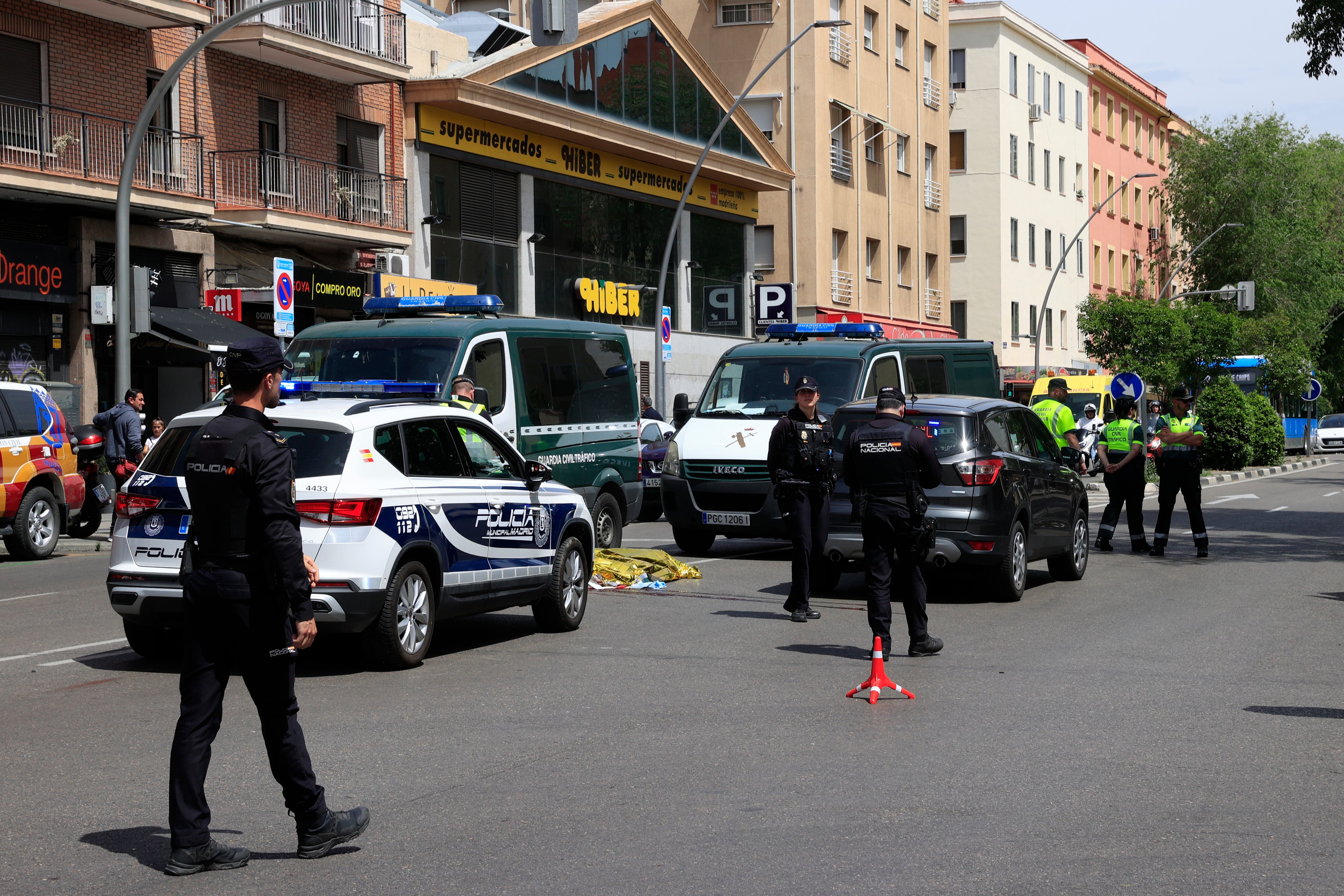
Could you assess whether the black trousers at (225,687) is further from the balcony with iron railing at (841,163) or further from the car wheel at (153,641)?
the balcony with iron railing at (841,163)

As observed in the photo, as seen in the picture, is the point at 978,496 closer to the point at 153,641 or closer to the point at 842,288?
the point at 153,641

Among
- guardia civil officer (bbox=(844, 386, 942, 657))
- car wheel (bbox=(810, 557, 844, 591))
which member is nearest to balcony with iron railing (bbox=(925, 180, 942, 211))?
car wheel (bbox=(810, 557, 844, 591))

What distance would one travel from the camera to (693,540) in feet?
59.5

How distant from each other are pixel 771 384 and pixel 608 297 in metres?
20.4

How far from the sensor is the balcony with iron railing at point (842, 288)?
47.8 m

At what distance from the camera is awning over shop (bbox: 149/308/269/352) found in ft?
84.1

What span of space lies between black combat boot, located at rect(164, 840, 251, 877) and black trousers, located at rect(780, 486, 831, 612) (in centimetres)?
705

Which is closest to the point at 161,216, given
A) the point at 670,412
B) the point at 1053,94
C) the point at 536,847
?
the point at 670,412

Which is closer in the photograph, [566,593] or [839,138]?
[566,593]

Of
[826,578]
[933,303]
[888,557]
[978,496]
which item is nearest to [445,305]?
[826,578]

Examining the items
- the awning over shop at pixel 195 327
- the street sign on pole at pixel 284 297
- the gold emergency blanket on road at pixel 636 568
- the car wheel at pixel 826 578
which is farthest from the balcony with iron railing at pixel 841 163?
the car wheel at pixel 826 578

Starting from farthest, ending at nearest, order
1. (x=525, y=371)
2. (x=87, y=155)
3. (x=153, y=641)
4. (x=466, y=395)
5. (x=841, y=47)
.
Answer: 1. (x=841, y=47)
2. (x=87, y=155)
3. (x=525, y=371)
4. (x=466, y=395)
5. (x=153, y=641)

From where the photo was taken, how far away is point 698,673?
989cm

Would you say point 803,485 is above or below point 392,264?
below
